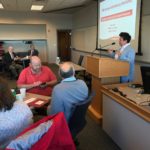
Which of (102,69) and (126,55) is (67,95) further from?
(126,55)

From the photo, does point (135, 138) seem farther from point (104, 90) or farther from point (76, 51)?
point (76, 51)

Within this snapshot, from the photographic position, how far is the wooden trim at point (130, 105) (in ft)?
6.29

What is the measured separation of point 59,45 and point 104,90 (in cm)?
910

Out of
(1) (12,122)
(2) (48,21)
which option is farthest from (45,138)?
(2) (48,21)

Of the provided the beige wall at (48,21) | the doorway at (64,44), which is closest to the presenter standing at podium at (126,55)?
the beige wall at (48,21)

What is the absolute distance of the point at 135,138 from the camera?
2.14 meters

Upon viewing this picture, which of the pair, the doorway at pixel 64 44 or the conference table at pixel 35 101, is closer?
the conference table at pixel 35 101

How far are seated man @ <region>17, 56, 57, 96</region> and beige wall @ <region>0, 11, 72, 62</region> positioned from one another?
7.99m

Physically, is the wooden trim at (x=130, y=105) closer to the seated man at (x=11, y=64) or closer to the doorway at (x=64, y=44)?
the seated man at (x=11, y=64)

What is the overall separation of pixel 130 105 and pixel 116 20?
350 centimetres

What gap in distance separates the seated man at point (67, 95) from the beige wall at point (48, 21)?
9012 mm

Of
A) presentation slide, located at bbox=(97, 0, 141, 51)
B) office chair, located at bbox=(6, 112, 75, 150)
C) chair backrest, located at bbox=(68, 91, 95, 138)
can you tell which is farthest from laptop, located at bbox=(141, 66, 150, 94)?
presentation slide, located at bbox=(97, 0, 141, 51)

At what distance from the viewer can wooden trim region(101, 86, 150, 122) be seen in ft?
6.29

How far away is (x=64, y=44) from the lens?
463 inches
